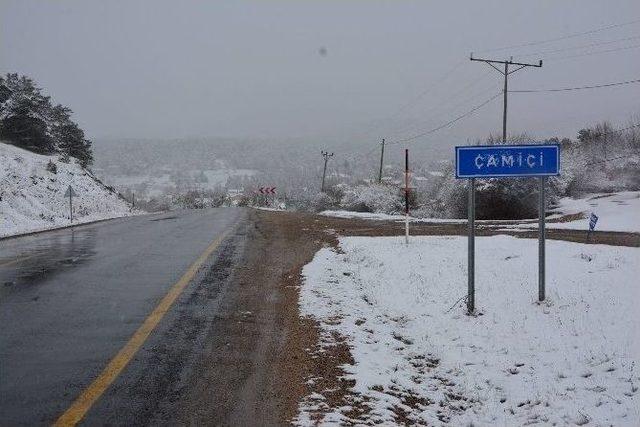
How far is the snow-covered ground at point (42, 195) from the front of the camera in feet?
90.5

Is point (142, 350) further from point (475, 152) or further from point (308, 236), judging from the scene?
point (308, 236)

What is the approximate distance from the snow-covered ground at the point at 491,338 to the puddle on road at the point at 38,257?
190 inches

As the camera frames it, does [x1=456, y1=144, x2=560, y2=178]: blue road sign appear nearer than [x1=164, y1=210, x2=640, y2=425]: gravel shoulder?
No

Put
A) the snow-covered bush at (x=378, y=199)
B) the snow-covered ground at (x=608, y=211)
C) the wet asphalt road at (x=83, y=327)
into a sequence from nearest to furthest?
1. the wet asphalt road at (x=83, y=327)
2. the snow-covered ground at (x=608, y=211)
3. the snow-covered bush at (x=378, y=199)

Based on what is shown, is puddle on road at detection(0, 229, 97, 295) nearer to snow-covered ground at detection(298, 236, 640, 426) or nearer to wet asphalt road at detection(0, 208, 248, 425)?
wet asphalt road at detection(0, 208, 248, 425)

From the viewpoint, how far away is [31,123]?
40.6 metres

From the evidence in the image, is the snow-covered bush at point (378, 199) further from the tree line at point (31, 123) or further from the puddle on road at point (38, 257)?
the puddle on road at point (38, 257)

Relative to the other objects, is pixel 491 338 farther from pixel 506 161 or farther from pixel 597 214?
pixel 597 214

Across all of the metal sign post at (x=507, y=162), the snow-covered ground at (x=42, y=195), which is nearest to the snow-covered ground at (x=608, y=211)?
the metal sign post at (x=507, y=162)

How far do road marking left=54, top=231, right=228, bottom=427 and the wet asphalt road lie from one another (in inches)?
2.6

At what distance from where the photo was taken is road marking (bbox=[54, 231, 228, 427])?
4.19m

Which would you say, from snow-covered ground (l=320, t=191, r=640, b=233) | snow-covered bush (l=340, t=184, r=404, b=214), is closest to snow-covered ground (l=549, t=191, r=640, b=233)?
snow-covered ground (l=320, t=191, r=640, b=233)

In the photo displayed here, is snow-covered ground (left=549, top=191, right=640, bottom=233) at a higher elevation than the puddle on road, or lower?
higher

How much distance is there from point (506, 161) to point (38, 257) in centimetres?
1021
